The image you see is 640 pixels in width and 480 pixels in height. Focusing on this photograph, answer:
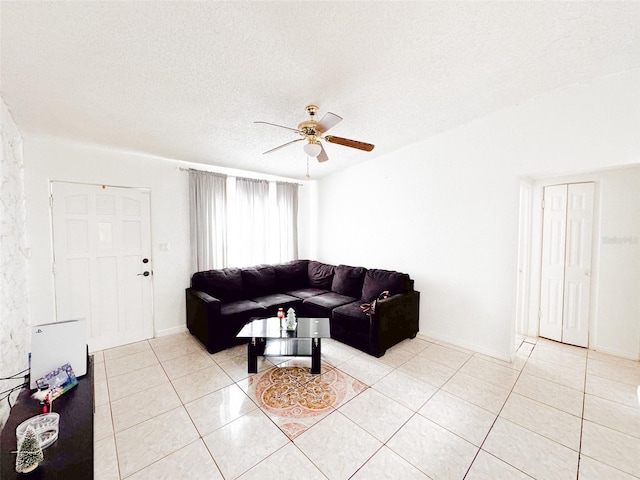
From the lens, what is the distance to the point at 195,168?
13.0 ft

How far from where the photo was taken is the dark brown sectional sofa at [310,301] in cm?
305

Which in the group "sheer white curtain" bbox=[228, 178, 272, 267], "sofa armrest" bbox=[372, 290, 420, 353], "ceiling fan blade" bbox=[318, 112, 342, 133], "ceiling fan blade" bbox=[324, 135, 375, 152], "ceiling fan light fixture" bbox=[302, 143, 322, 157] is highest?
"ceiling fan blade" bbox=[318, 112, 342, 133]

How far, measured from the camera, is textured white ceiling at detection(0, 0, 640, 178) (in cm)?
139

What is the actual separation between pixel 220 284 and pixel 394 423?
9.03 ft

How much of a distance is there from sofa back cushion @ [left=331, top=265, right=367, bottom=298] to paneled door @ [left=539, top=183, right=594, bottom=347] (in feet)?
7.88

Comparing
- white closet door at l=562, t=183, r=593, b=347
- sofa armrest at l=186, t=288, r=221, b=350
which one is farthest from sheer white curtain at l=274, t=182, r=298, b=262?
white closet door at l=562, t=183, r=593, b=347

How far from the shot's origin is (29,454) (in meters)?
1.04

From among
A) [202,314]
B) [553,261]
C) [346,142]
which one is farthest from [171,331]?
[553,261]

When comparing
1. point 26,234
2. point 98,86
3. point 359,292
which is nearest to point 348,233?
point 359,292

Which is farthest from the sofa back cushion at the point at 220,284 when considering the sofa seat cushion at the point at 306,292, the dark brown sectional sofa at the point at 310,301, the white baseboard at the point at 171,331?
the sofa seat cushion at the point at 306,292

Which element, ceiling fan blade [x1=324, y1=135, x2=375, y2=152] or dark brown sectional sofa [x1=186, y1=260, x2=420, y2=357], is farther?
dark brown sectional sofa [x1=186, y1=260, x2=420, y2=357]

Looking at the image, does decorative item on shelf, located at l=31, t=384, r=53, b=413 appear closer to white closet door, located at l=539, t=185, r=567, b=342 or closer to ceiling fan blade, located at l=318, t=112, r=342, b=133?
ceiling fan blade, located at l=318, t=112, r=342, b=133

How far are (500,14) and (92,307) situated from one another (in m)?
4.71

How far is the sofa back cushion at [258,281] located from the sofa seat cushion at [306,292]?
339 millimetres
